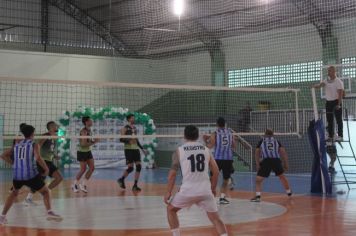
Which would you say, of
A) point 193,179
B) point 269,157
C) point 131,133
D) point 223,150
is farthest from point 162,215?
point 131,133

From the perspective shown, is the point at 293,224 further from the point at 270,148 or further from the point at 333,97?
the point at 333,97

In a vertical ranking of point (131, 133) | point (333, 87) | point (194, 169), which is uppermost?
point (333, 87)

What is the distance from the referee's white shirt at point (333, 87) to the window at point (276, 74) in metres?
9.81

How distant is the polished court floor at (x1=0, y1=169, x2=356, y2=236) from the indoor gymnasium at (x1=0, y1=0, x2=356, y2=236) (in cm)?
4

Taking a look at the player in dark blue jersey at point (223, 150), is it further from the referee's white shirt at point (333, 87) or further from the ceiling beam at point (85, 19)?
the ceiling beam at point (85, 19)

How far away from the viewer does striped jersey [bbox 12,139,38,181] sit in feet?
31.8

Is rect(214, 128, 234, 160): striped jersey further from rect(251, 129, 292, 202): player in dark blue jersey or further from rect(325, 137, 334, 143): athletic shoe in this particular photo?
rect(325, 137, 334, 143): athletic shoe

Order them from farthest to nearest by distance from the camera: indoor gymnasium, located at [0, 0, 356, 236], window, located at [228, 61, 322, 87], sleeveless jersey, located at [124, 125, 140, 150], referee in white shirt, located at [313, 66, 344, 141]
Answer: window, located at [228, 61, 322, 87]
sleeveless jersey, located at [124, 125, 140, 150]
referee in white shirt, located at [313, 66, 344, 141]
indoor gymnasium, located at [0, 0, 356, 236]

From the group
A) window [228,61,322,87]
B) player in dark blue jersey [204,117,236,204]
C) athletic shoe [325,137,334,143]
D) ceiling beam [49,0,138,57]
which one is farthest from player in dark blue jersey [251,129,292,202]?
ceiling beam [49,0,138,57]

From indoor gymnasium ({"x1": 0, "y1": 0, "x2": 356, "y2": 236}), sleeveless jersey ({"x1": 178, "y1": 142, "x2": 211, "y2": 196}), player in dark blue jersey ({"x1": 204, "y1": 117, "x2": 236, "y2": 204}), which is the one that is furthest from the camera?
player in dark blue jersey ({"x1": 204, "y1": 117, "x2": 236, "y2": 204})

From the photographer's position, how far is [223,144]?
507 inches

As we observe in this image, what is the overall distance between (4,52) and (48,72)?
2410 millimetres

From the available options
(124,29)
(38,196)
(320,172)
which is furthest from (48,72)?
(320,172)

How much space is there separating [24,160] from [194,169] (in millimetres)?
3708
